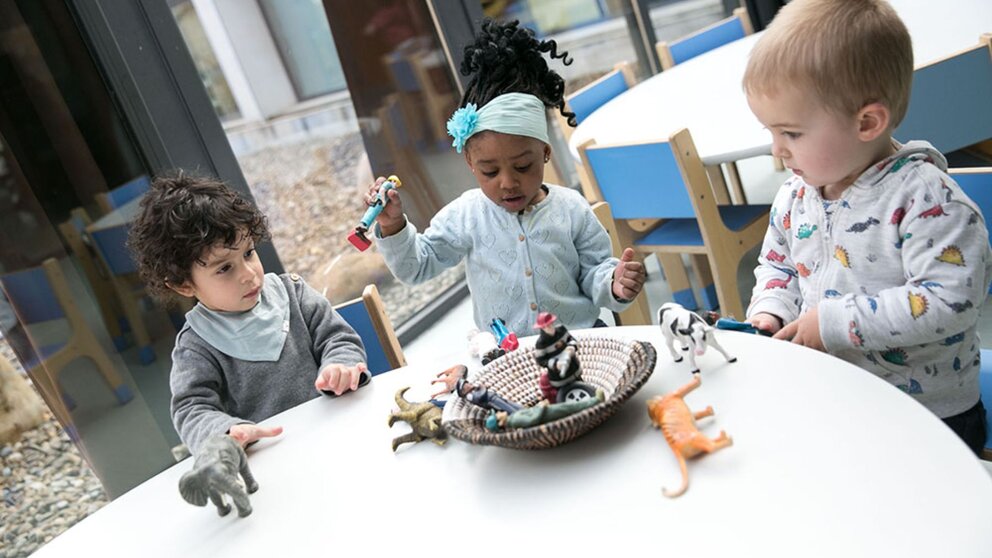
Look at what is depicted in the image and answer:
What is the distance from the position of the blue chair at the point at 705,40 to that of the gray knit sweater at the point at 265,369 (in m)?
2.14

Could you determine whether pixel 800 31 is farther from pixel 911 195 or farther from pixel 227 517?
pixel 227 517

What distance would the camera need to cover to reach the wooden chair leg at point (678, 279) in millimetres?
2588

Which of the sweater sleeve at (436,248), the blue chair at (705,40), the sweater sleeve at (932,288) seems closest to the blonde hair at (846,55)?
the sweater sleeve at (932,288)

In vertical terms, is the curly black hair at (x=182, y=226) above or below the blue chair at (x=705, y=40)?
above

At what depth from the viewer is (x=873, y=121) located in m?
1.11

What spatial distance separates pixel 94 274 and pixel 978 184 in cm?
211

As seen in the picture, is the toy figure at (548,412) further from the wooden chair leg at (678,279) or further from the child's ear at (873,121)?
the wooden chair leg at (678,279)

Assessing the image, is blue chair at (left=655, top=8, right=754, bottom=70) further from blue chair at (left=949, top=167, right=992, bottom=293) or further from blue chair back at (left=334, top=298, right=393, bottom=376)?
blue chair at (left=949, top=167, right=992, bottom=293)

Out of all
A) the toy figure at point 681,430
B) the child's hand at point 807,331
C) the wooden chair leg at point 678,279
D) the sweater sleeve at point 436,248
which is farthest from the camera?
the wooden chair leg at point 678,279

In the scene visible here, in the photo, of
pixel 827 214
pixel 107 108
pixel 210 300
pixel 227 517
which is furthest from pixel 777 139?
pixel 107 108

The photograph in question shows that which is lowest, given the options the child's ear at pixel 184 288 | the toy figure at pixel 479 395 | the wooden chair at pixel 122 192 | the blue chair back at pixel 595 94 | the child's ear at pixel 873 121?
the toy figure at pixel 479 395

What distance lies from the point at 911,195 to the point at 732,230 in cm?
108

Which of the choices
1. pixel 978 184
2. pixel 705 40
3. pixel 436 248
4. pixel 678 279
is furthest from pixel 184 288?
pixel 705 40

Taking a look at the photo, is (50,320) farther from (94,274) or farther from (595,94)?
(595,94)
